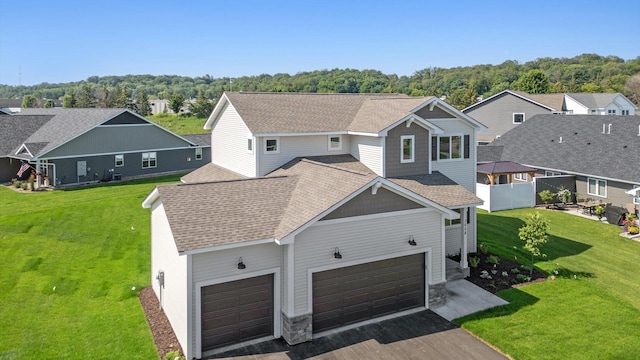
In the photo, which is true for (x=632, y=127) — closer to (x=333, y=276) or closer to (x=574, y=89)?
(x=333, y=276)

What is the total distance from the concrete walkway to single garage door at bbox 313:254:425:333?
89 cm

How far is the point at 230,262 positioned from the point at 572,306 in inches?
444

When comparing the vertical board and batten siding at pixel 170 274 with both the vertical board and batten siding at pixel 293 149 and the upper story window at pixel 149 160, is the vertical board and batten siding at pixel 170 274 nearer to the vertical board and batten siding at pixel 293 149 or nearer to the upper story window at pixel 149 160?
the vertical board and batten siding at pixel 293 149

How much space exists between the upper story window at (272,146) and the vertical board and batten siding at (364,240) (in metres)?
6.98

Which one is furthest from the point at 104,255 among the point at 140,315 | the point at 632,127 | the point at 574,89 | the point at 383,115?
the point at 574,89

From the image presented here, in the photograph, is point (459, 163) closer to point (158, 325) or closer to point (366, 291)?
point (366, 291)

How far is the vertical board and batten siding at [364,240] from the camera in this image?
12.5m

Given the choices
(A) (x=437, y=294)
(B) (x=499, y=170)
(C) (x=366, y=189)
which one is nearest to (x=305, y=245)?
(C) (x=366, y=189)

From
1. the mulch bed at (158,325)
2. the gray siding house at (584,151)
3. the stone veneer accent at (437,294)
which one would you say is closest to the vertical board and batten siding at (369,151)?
the stone veneer accent at (437,294)

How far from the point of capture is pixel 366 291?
44.9 feet

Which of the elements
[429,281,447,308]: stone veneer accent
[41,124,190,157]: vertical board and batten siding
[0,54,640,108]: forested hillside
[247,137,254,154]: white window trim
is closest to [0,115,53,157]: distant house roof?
[41,124,190,157]: vertical board and batten siding

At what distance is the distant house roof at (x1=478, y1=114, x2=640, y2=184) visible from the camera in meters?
27.6

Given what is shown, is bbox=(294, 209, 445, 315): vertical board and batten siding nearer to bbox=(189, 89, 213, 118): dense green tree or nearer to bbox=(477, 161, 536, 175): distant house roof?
bbox=(477, 161, 536, 175): distant house roof

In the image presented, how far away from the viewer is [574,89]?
89750 millimetres
